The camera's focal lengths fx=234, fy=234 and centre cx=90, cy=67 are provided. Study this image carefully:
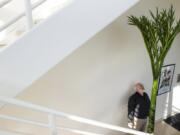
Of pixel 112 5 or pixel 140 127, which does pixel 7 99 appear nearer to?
pixel 112 5

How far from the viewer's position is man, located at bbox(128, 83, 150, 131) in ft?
11.1

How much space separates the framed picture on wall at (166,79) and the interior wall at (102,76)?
0.24 metres

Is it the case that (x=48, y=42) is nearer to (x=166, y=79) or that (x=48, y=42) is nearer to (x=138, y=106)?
(x=138, y=106)

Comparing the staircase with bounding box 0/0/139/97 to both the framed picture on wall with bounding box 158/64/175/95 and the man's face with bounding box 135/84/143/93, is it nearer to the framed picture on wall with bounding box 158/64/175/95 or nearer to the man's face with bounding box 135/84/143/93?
the man's face with bounding box 135/84/143/93

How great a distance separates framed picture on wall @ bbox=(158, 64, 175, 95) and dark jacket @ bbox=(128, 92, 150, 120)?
2.16 feet

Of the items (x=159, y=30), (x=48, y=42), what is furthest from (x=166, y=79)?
(x=48, y=42)

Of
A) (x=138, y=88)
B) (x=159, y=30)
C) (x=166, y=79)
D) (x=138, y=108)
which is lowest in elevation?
(x=138, y=108)

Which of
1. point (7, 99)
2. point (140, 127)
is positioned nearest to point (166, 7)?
point (140, 127)

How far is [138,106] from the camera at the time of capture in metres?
3.39

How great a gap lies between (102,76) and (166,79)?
4.64 ft

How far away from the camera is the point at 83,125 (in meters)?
3.26

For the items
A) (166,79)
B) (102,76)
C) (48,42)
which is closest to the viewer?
(48,42)

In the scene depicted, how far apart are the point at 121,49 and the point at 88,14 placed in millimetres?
1999

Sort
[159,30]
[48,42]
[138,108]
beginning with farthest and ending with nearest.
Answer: [138,108] < [159,30] < [48,42]
